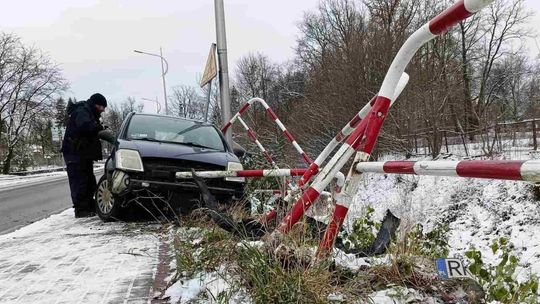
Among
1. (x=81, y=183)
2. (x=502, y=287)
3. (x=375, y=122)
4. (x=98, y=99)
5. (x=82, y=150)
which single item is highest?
(x=98, y=99)

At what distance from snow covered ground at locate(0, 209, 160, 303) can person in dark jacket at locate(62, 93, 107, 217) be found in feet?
3.70

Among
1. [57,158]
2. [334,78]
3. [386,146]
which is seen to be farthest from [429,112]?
[57,158]

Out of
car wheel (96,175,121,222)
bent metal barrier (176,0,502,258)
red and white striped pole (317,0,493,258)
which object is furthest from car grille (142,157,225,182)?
red and white striped pole (317,0,493,258)

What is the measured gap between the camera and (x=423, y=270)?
2711 millimetres

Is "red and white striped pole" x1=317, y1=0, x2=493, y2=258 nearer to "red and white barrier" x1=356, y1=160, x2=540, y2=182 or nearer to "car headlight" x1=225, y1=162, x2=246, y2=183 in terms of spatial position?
"red and white barrier" x1=356, y1=160, x2=540, y2=182

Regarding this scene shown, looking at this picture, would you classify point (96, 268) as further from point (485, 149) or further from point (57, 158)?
point (57, 158)

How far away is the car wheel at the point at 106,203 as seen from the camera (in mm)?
5965

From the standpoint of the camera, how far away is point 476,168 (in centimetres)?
190

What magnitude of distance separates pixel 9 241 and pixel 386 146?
381 inches

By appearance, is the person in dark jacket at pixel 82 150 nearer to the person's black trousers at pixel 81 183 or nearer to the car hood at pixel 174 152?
the person's black trousers at pixel 81 183

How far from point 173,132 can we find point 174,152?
3.10 feet

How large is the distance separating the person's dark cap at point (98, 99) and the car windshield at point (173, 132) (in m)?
0.67

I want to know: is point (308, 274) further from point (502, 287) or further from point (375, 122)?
point (502, 287)

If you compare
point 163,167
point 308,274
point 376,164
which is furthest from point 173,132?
point 308,274
